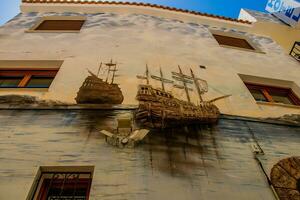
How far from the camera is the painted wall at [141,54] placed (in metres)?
5.62

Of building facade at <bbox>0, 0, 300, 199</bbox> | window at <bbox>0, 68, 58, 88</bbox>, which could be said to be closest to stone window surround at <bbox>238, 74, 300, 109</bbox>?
building facade at <bbox>0, 0, 300, 199</bbox>

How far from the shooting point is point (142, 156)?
3.97 meters

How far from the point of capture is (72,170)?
A: 3.79 metres

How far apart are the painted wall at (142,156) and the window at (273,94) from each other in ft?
5.68

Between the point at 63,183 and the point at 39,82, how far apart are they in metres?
2.74

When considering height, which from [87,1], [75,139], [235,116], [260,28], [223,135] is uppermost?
[260,28]

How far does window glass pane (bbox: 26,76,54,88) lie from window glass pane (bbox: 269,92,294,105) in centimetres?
454

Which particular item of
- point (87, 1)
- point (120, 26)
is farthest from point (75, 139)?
point (87, 1)

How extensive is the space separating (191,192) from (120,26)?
5724 mm

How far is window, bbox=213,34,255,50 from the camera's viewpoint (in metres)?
8.73

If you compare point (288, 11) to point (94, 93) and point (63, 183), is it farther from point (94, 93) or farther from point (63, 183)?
point (63, 183)

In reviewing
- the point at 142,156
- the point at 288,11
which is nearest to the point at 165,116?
the point at 142,156

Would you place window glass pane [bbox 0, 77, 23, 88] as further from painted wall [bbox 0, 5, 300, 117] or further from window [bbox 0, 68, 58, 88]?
painted wall [bbox 0, 5, 300, 117]

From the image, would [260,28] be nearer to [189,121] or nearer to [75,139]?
[189,121]
